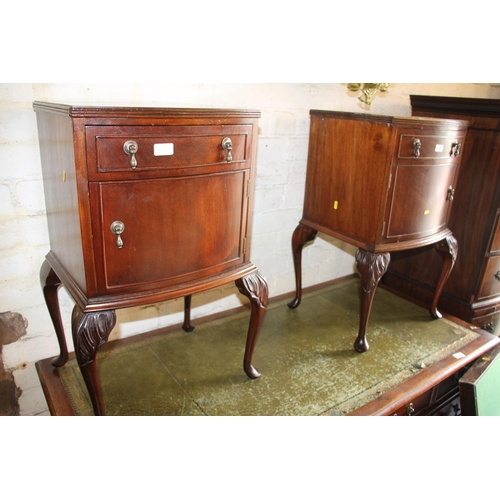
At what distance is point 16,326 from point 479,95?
9.58 ft

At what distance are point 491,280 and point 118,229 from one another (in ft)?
6.12

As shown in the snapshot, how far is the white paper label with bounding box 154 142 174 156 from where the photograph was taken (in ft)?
3.49

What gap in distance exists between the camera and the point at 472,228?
6.68 ft

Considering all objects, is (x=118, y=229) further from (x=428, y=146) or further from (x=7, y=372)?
(x=428, y=146)

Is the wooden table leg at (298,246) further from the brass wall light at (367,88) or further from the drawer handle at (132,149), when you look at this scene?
the drawer handle at (132,149)

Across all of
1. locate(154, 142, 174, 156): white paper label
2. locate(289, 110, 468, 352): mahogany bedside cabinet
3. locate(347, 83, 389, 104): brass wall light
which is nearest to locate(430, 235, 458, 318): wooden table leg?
locate(289, 110, 468, 352): mahogany bedside cabinet

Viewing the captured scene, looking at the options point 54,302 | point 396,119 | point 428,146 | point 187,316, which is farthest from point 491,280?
point 54,302

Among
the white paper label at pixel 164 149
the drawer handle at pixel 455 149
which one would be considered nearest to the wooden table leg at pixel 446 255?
the drawer handle at pixel 455 149

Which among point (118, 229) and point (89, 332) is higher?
point (118, 229)

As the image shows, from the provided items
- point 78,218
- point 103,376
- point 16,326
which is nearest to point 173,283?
point 78,218

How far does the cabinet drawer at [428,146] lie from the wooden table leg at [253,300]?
70 centimetres

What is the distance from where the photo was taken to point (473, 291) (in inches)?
82.6

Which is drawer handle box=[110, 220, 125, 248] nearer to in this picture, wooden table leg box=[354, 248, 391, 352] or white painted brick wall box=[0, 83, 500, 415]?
white painted brick wall box=[0, 83, 500, 415]

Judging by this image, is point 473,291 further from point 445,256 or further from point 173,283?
point 173,283
